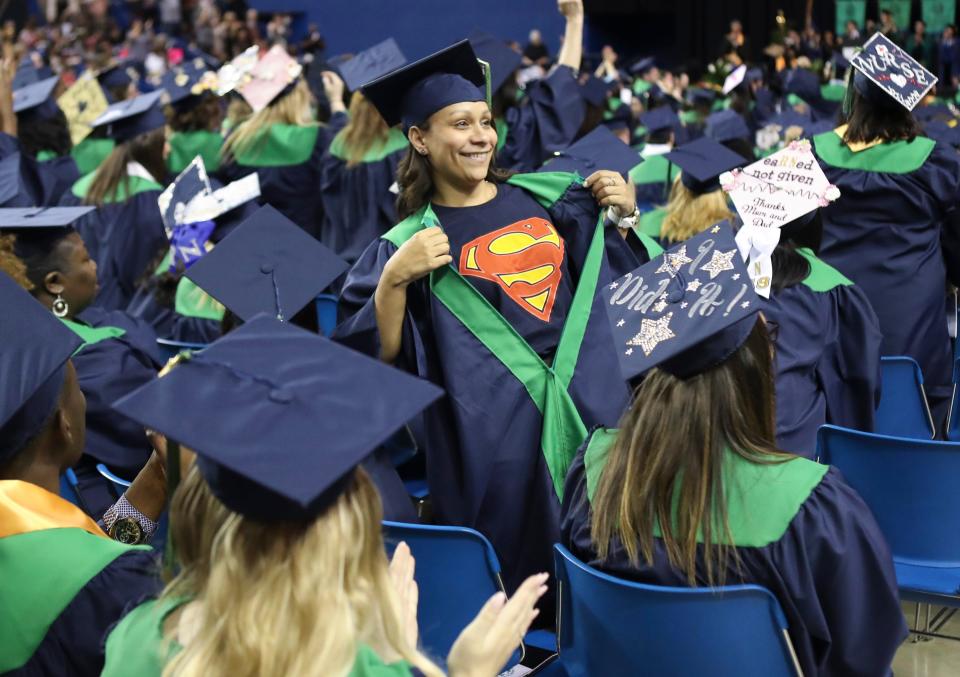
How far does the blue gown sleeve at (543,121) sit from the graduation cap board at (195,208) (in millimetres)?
1898

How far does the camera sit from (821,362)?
3.64 m

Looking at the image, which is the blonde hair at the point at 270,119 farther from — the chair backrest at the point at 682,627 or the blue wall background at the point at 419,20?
the blue wall background at the point at 419,20

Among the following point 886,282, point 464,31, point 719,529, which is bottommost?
point 464,31

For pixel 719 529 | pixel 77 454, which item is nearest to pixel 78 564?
pixel 77 454

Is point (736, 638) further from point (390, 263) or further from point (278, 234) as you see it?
point (278, 234)

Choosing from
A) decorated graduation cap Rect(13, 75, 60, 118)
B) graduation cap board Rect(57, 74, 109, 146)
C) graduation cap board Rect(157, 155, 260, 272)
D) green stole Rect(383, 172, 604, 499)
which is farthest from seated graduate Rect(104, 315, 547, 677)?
graduation cap board Rect(57, 74, 109, 146)

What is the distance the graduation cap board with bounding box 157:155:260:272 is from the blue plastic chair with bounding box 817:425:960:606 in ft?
8.95

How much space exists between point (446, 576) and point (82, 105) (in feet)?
23.5

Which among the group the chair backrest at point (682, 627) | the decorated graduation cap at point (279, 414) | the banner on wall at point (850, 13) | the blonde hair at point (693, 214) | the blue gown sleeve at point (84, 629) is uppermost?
the decorated graduation cap at point (279, 414)

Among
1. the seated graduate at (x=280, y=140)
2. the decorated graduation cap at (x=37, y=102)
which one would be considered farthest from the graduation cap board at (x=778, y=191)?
the decorated graduation cap at (x=37, y=102)

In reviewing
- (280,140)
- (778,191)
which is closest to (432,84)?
(778,191)

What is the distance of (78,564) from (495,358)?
1532mm

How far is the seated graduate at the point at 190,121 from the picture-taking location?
296 inches

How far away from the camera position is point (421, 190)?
3.41m
